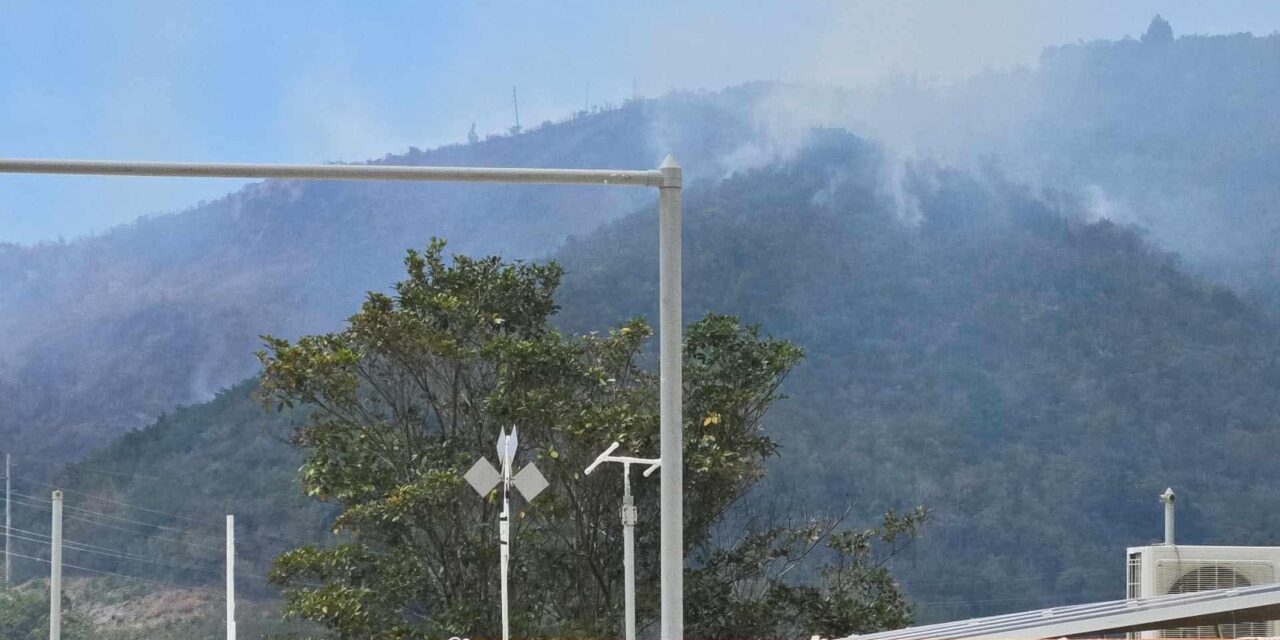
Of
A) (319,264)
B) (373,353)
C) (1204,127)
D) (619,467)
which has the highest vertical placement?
(1204,127)

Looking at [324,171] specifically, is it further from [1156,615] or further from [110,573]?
[110,573]

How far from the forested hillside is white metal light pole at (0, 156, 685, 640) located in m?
37.4

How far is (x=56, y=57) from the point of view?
247 feet

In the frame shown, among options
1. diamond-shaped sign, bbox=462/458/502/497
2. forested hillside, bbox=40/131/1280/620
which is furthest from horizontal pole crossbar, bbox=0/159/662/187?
forested hillside, bbox=40/131/1280/620

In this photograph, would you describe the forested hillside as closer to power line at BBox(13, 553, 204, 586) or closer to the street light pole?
power line at BBox(13, 553, 204, 586)

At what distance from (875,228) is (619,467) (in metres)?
39.5

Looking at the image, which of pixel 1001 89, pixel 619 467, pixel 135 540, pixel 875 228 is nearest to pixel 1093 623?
pixel 619 467

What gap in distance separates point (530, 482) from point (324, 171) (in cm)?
1014

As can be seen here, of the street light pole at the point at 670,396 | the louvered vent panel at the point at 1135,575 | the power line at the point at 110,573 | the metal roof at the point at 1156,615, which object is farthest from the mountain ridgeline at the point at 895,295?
the metal roof at the point at 1156,615

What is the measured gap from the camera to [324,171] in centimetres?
941

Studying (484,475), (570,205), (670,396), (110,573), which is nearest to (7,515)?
(110,573)

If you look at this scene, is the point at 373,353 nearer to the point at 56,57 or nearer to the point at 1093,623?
the point at 1093,623

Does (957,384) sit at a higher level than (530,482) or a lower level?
higher

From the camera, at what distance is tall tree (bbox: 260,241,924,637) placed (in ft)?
83.8
